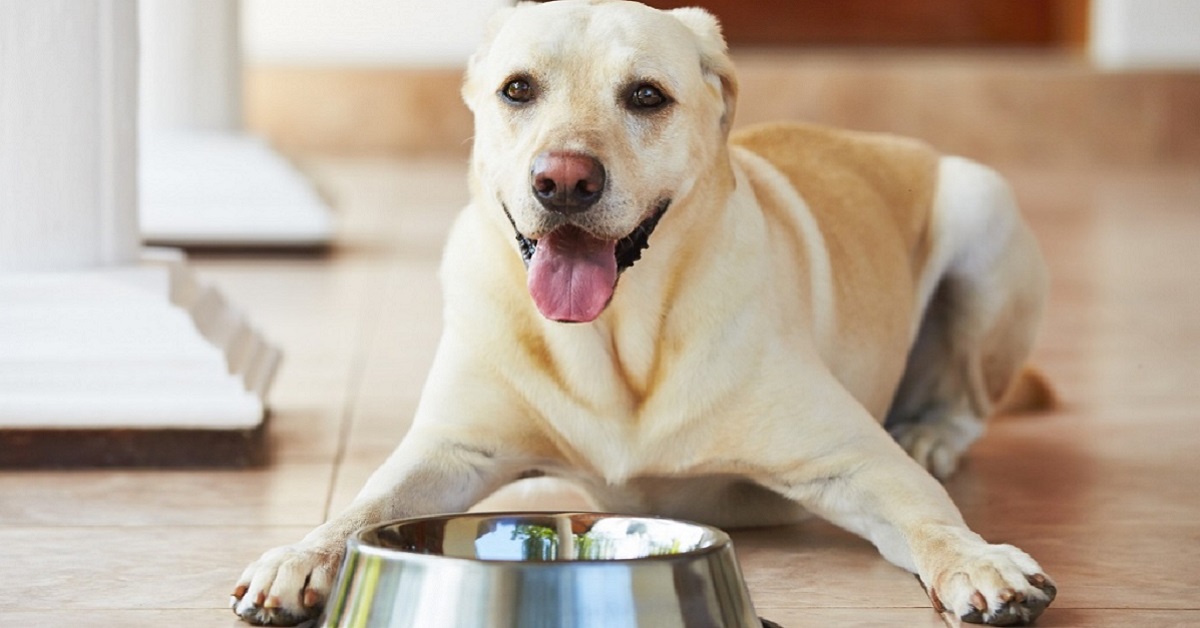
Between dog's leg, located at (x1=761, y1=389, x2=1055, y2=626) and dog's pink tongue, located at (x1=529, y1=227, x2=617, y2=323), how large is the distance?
38 centimetres

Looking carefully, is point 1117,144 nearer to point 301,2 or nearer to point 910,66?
point 910,66

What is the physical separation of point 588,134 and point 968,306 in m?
1.28

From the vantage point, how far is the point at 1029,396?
3.48 metres

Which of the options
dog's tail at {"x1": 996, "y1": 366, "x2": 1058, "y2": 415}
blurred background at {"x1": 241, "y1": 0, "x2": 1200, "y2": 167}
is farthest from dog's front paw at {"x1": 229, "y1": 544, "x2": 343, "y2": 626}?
blurred background at {"x1": 241, "y1": 0, "x2": 1200, "y2": 167}

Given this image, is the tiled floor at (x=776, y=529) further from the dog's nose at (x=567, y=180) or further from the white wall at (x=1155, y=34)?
the white wall at (x=1155, y=34)

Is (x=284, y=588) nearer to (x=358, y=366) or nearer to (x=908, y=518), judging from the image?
(x=908, y=518)

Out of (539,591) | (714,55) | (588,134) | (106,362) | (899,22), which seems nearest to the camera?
(539,591)

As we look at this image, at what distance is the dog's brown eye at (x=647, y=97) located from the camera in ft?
7.42

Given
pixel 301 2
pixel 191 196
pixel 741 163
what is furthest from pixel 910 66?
pixel 741 163

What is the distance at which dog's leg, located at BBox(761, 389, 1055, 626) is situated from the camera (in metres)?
2.02

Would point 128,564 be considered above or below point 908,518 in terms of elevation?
below

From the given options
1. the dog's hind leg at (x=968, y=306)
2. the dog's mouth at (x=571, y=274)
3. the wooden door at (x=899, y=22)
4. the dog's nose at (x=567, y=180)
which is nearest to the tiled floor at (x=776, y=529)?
the dog's hind leg at (x=968, y=306)

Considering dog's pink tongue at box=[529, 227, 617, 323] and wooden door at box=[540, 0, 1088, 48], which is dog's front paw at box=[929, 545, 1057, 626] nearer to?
dog's pink tongue at box=[529, 227, 617, 323]

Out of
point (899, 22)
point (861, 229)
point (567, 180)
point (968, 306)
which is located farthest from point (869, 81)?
point (567, 180)
